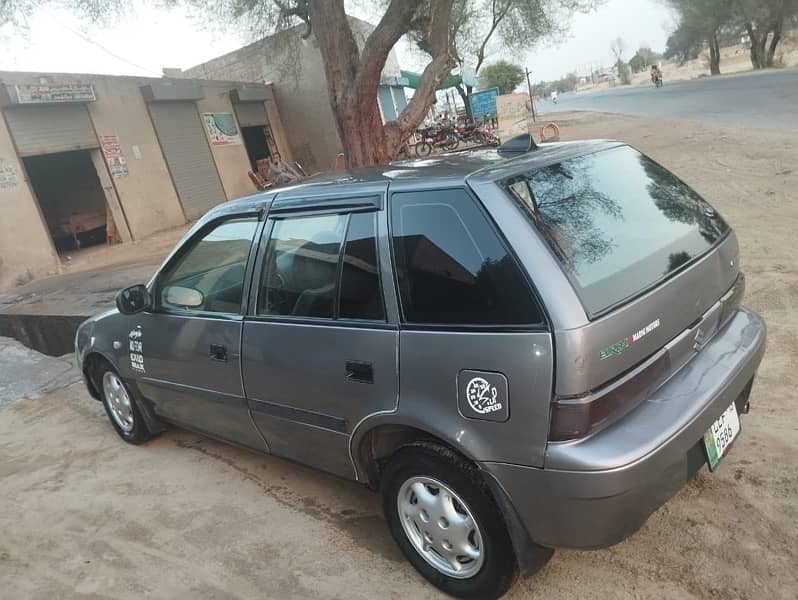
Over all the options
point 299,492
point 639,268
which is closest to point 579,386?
point 639,268

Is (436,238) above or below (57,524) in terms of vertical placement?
above

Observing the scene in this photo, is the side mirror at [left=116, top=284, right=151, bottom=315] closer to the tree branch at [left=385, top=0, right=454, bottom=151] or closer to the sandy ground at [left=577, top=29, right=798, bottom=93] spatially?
the tree branch at [left=385, top=0, right=454, bottom=151]

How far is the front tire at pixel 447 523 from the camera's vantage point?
2.22 m

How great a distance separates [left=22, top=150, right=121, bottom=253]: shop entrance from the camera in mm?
15891

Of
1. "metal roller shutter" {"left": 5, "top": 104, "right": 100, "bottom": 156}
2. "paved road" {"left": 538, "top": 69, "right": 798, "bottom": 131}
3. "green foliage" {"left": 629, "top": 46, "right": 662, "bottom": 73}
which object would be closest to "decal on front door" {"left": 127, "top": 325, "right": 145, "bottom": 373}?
"metal roller shutter" {"left": 5, "top": 104, "right": 100, "bottom": 156}

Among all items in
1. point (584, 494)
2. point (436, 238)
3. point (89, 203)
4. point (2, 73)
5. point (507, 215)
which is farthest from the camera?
point (89, 203)

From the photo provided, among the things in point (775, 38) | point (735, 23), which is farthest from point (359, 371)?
point (735, 23)

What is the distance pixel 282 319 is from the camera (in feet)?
9.36

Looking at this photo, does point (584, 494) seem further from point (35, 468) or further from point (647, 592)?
point (35, 468)

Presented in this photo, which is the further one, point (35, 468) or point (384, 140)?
point (384, 140)

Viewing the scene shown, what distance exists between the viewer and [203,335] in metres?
3.25

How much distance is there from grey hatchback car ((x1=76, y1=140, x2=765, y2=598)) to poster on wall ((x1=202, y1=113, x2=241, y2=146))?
1559cm

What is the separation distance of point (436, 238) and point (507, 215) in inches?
11.4

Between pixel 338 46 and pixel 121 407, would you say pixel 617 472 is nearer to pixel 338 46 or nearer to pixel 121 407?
pixel 121 407
